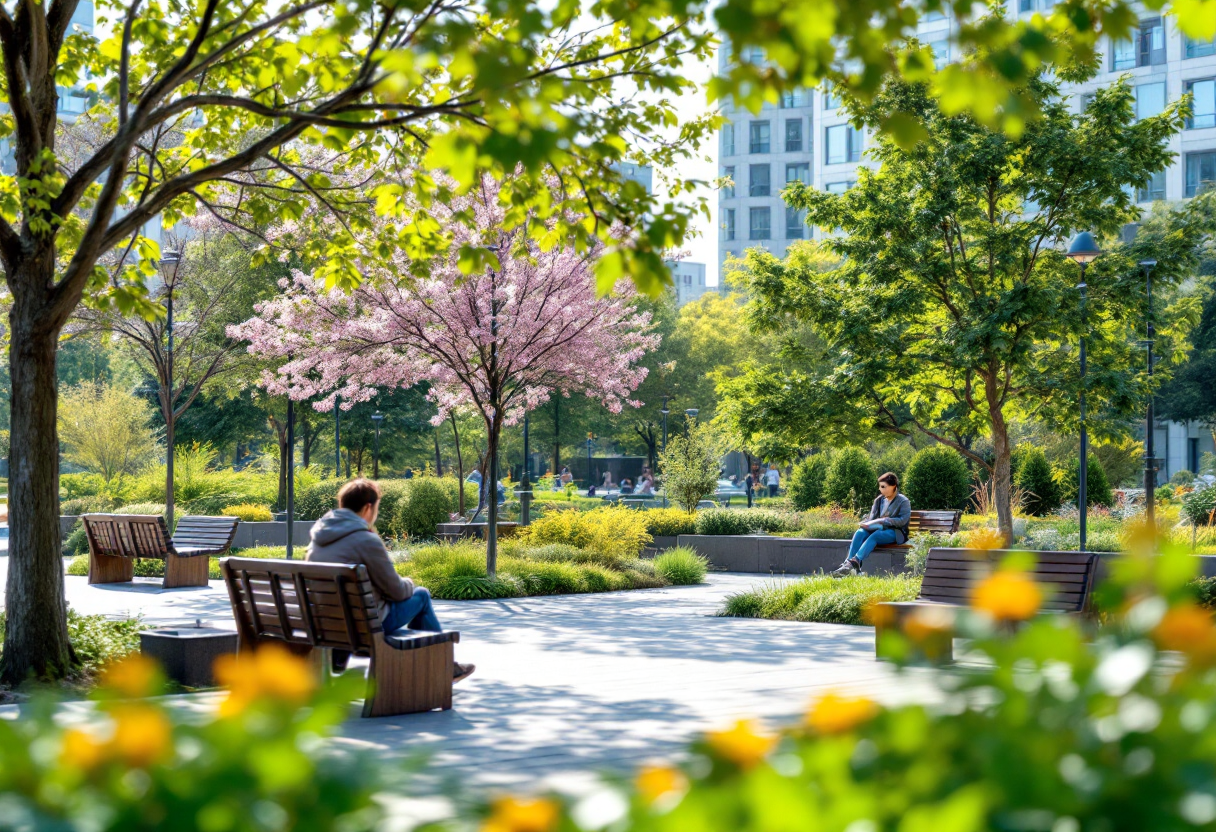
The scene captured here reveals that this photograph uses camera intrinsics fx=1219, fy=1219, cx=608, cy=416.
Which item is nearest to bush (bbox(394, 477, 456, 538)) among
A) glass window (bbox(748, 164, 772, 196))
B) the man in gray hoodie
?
the man in gray hoodie

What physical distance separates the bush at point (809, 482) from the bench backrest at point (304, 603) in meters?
21.2

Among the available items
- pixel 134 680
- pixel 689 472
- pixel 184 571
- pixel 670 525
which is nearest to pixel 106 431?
pixel 689 472

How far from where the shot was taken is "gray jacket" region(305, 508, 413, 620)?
7.78 m

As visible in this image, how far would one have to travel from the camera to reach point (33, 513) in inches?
330

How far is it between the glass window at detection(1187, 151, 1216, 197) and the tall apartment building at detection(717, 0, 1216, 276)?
5 centimetres

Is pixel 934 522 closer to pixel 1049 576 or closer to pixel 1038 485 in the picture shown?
pixel 1038 485

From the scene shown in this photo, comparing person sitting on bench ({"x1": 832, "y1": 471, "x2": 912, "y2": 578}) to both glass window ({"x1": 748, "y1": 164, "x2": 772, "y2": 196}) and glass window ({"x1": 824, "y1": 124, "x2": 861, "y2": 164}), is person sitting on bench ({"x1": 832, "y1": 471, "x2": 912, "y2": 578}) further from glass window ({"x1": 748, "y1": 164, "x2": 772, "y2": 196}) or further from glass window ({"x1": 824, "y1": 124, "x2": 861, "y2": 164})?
glass window ({"x1": 748, "y1": 164, "x2": 772, "y2": 196})

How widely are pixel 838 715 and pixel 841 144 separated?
71.1 metres

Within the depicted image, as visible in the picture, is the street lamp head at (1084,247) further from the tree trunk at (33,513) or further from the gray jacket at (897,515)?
the tree trunk at (33,513)

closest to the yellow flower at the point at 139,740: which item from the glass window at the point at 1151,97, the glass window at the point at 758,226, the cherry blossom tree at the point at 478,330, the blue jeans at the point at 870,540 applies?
the cherry blossom tree at the point at 478,330

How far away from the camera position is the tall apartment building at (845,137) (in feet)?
190

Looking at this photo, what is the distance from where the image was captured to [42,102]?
8.78 metres

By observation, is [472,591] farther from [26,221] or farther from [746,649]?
[26,221]

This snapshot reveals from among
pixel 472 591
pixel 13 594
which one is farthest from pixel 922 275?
pixel 13 594
